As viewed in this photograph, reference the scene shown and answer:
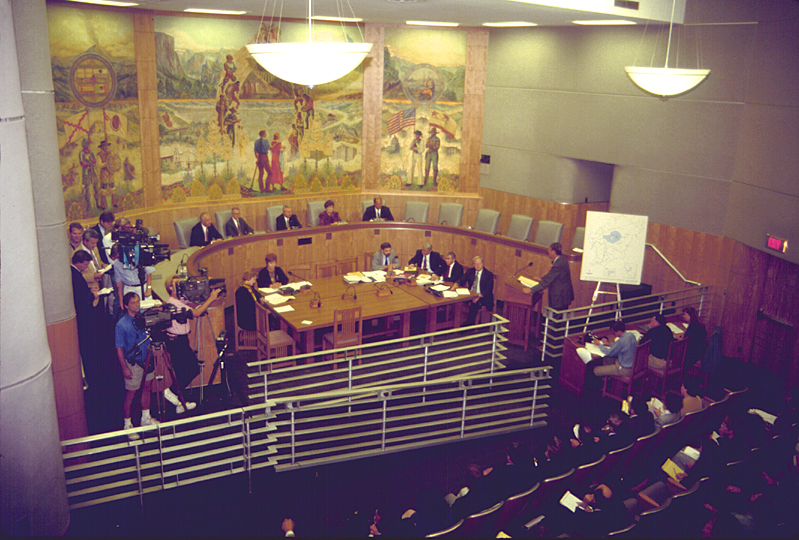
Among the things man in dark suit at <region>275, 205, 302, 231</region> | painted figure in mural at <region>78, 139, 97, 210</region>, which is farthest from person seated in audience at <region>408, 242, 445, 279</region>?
painted figure in mural at <region>78, 139, 97, 210</region>

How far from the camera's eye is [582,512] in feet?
15.7

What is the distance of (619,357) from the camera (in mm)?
7680

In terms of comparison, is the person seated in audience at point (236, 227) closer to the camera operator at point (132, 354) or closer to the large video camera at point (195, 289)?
the large video camera at point (195, 289)

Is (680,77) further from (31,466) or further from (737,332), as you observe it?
(31,466)

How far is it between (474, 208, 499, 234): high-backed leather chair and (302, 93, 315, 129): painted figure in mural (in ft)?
13.4

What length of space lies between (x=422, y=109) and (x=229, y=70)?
4.10 meters

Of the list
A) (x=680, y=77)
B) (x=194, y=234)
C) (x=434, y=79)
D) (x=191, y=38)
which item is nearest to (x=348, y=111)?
(x=434, y=79)

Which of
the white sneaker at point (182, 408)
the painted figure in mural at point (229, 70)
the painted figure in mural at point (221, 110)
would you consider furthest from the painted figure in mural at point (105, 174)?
the white sneaker at point (182, 408)

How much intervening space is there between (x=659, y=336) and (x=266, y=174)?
8392 millimetres

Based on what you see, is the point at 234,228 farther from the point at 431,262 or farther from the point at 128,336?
the point at 128,336

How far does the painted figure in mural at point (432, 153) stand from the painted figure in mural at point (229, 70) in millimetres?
4311

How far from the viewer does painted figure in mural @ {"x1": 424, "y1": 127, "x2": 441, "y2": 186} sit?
1374 cm

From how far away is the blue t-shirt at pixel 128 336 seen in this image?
611 centimetres

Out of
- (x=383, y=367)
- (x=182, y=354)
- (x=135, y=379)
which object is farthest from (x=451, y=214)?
(x=135, y=379)
